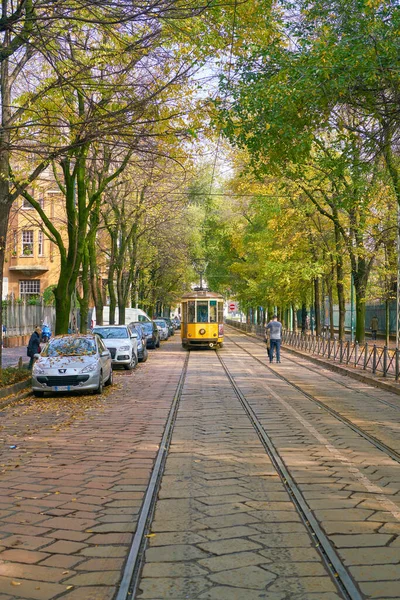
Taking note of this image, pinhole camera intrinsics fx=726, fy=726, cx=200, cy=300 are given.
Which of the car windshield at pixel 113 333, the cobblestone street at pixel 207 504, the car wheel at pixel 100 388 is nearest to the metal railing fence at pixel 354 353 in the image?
the cobblestone street at pixel 207 504

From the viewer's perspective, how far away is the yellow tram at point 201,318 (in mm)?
39375

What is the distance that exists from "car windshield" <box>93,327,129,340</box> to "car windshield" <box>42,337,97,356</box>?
23.2 ft

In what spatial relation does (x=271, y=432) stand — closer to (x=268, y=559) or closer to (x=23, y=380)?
(x=268, y=559)

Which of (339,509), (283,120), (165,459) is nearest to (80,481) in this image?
(165,459)

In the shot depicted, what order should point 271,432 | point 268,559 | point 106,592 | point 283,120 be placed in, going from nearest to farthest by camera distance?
point 106,592
point 268,559
point 271,432
point 283,120

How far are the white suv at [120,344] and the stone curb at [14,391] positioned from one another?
5997mm

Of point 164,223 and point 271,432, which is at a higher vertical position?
point 164,223

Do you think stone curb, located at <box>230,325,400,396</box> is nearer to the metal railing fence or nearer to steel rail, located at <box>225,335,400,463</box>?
the metal railing fence

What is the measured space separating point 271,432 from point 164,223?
3481 cm

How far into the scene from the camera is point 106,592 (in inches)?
178

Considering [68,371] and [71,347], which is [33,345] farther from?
[68,371]

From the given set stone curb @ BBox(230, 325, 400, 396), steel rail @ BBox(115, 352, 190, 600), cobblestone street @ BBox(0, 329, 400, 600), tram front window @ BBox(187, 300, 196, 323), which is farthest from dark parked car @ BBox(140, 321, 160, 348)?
steel rail @ BBox(115, 352, 190, 600)

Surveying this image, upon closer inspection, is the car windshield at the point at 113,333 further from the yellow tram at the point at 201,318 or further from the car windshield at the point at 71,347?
the yellow tram at the point at 201,318

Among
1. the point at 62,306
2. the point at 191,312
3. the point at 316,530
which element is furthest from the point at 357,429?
the point at 191,312
